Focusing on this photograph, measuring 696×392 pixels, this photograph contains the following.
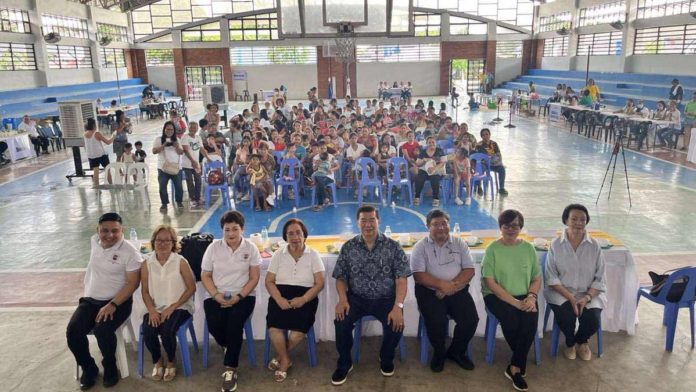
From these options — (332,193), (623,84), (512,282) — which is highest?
(623,84)

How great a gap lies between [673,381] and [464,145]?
18.0ft

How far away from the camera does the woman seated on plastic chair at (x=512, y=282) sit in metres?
3.65

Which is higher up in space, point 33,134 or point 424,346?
point 33,134

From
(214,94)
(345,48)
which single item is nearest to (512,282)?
(345,48)

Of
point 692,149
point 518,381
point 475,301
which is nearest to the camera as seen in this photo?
point 518,381

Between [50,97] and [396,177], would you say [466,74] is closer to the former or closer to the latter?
[50,97]

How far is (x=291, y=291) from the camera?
12.7 feet

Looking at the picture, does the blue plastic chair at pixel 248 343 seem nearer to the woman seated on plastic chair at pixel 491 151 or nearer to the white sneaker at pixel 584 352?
the white sneaker at pixel 584 352

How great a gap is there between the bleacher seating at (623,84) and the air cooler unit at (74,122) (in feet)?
54.7

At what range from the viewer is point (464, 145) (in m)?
8.55

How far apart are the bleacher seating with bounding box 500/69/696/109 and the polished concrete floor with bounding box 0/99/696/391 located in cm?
496

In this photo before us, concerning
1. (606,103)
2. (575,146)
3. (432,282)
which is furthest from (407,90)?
(432,282)

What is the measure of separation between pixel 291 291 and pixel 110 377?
1425 millimetres

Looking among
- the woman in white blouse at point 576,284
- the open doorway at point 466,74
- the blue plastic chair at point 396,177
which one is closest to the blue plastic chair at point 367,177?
the blue plastic chair at point 396,177
